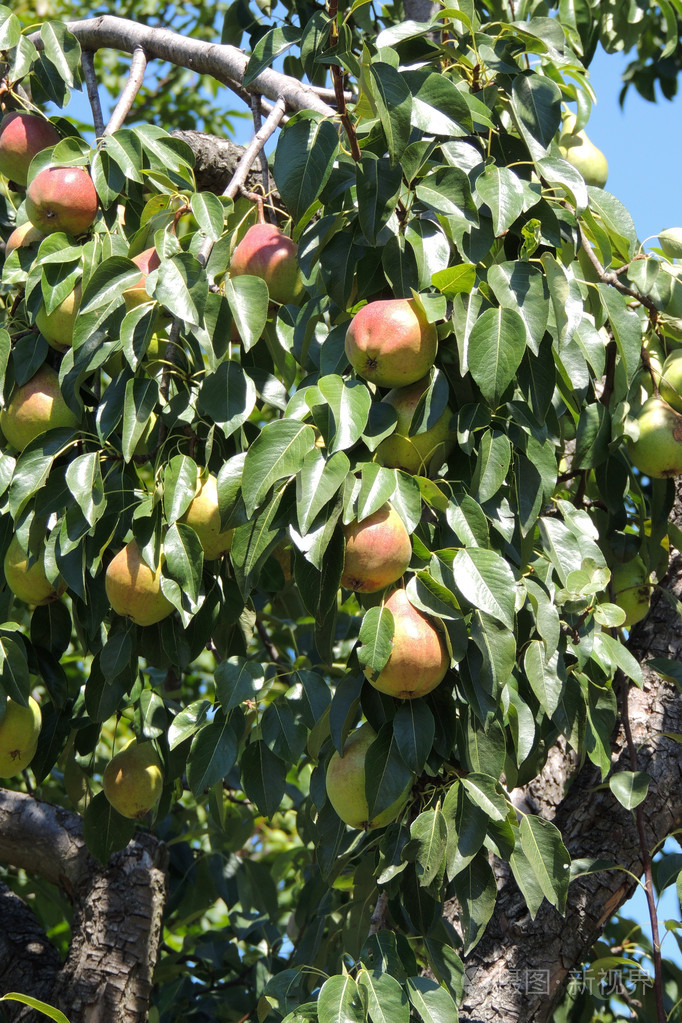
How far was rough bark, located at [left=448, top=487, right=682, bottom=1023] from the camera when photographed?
1987 millimetres

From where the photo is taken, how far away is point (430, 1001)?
1406 millimetres

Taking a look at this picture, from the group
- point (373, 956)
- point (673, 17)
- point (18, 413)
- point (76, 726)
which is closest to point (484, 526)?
point (373, 956)

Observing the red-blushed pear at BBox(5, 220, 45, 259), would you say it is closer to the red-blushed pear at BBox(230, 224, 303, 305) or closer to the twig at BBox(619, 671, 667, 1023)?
the red-blushed pear at BBox(230, 224, 303, 305)

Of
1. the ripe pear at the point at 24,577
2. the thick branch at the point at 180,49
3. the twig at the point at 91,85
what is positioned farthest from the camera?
the twig at the point at 91,85

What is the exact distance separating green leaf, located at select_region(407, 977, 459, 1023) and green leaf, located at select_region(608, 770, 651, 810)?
0.58 meters

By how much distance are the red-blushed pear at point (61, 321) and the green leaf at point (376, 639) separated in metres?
0.67

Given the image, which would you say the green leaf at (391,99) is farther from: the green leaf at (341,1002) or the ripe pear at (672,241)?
the green leaf at (341,1002)

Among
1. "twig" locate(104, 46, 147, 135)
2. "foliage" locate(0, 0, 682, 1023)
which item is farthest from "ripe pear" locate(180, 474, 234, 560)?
"twig" locate(104, 46, 147, 135)

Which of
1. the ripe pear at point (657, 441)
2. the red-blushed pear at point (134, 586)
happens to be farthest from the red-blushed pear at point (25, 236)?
the ripe pear at point (657, 441)

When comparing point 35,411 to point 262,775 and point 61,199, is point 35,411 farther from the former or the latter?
point 262,775

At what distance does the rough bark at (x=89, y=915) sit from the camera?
89.7 inches

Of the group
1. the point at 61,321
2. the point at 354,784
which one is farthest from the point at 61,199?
the point at 354,784

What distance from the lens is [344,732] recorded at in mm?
1471

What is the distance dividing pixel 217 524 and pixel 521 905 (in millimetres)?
989
